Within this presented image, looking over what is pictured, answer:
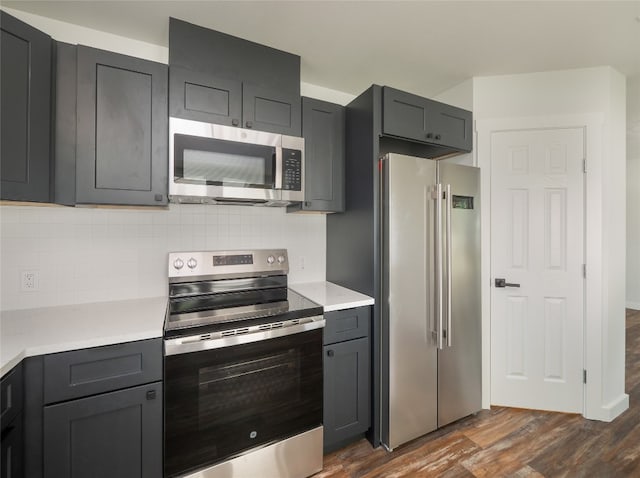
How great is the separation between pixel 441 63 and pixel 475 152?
0.71 m

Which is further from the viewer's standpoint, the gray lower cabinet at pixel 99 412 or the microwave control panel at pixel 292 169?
the microwave control panel at pixel 292 169

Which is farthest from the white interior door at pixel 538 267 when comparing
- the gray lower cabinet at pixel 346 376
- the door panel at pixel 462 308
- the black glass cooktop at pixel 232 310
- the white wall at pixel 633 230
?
the white wall at pixel 633 230

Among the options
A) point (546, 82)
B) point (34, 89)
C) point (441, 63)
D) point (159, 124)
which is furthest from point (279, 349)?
point (546, 82)

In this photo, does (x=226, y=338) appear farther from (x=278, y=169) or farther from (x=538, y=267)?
(x=538, y=267)

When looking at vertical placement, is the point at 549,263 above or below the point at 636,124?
below

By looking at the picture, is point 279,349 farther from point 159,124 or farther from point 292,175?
point 159,124

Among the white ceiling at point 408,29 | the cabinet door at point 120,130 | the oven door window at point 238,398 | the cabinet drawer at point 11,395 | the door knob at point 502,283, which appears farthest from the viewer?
the door knob at point 502,283

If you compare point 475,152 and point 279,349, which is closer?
point 279,349

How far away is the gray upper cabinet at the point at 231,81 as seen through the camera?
5.53 feet

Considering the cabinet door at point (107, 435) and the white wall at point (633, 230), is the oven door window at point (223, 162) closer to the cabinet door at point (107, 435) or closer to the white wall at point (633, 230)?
the cabinet door at point (107, 435)

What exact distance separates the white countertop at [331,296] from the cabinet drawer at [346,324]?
0.04m

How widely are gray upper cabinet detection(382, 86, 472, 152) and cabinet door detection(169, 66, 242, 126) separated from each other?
95 cm

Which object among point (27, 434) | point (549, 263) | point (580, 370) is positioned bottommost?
point (580, 370)

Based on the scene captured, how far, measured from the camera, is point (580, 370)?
2.26 metres
